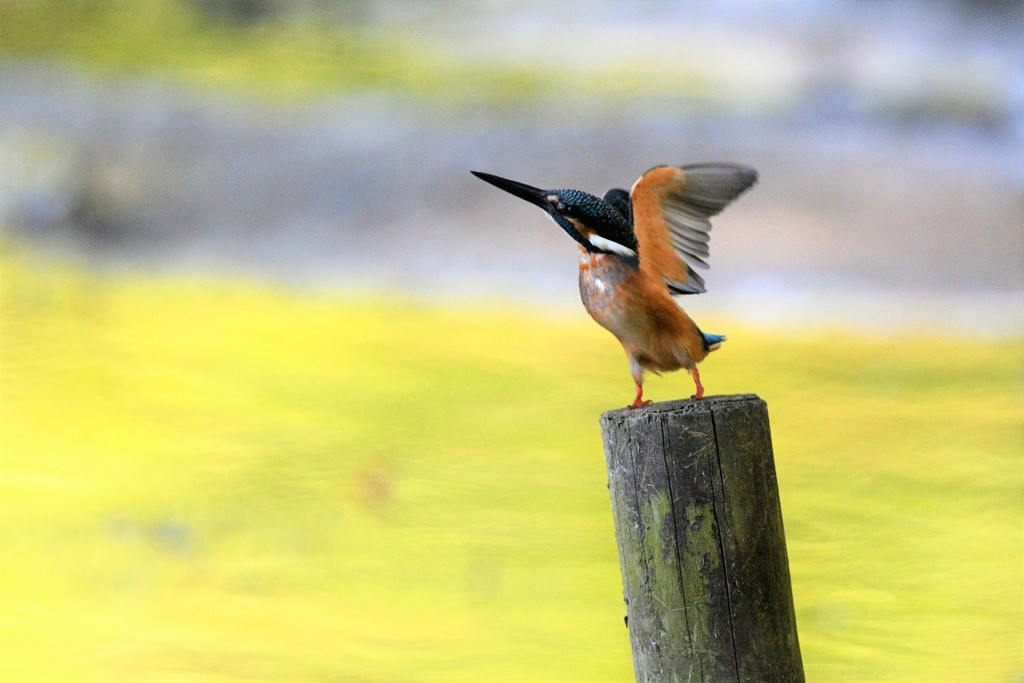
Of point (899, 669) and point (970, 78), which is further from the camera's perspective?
point (970, 78)

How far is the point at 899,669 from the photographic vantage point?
3031 mm

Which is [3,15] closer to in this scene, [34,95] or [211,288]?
[34,95]

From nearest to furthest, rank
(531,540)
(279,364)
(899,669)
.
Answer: (899,669)
(531,540)
(279,364)

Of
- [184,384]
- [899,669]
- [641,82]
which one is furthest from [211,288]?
[899,669]

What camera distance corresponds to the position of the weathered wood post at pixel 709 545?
1.61 meters

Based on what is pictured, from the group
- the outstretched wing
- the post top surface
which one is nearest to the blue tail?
the outstretched wing

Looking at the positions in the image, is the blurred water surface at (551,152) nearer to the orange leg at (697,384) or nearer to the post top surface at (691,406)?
the orange leg at (697,384)

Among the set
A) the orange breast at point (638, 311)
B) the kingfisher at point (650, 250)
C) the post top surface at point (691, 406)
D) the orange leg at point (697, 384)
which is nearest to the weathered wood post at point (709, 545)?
the post top surface at point (691, 406)

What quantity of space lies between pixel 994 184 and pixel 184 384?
115 inches

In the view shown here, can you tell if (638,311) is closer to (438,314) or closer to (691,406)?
(691,406)

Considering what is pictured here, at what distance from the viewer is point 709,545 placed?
5.28ft

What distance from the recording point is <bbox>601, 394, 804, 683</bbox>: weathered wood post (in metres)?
1.61

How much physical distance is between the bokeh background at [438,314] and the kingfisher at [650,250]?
1184 mm

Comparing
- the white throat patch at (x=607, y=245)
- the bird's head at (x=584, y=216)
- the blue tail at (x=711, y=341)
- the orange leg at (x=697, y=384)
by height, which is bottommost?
the orange leg at (x=697, y=384)
